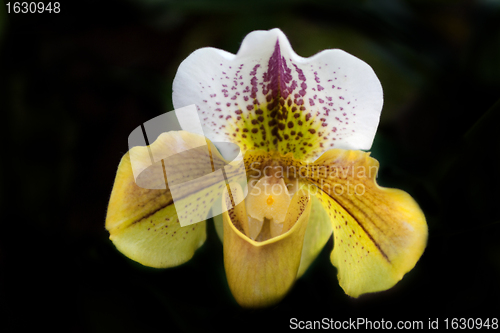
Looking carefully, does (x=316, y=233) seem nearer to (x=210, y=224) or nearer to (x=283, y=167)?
(x=283, y=167)

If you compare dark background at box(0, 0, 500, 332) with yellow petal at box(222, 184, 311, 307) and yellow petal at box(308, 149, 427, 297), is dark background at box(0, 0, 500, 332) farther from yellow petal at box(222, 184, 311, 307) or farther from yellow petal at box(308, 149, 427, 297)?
yellow petal at box(308, 149, 427, 297)

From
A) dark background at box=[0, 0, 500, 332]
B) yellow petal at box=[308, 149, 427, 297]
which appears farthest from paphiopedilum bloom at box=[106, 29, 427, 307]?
dark background at box=[0, 0, 500, 332]

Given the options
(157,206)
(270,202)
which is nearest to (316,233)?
(270,202)

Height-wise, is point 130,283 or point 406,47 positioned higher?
point 406,47

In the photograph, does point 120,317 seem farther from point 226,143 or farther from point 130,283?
point 226,143

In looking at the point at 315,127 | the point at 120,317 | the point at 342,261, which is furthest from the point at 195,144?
the point at 120,317

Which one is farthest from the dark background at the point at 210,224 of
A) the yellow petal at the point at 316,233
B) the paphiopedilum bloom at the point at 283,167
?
the paphiopedilum bloom at the point at 283,167
